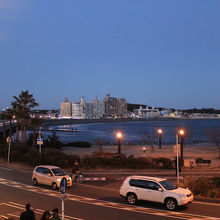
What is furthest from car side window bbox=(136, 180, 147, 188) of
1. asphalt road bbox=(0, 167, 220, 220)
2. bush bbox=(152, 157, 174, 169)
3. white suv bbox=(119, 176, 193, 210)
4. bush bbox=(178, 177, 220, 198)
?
bush bbox=(152, 157, 174, 169)

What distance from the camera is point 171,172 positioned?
23.7 m

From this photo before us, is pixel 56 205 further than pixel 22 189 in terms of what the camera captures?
No

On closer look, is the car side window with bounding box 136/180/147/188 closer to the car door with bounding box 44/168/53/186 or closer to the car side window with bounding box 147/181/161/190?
the car side window with bounding box 147/181/161/190

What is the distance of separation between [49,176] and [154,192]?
7.52 m

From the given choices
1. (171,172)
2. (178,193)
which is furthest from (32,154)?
(178,193)

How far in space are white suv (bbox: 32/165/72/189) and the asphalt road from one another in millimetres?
389

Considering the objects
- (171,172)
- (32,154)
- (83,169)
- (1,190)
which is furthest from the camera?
(32,154)

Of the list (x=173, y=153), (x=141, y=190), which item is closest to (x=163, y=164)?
(x=141, y=190)

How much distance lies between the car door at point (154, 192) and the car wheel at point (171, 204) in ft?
1.10

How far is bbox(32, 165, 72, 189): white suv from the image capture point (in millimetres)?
17812

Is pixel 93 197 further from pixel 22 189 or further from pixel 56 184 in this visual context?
pixel 22 189

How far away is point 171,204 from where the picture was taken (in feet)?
42.8

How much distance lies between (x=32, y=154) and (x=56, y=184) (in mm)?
11452

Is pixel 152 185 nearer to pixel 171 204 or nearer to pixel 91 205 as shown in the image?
pixel 171 204
